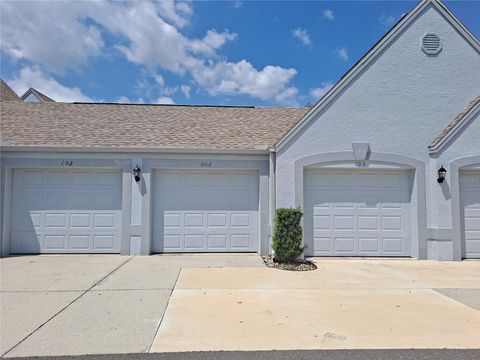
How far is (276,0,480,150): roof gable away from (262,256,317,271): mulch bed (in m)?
3.22

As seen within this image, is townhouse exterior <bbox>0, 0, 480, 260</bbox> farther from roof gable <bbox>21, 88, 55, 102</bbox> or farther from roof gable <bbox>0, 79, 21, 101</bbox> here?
roof gable <bbox>21, 88, 55, 102</bbox>

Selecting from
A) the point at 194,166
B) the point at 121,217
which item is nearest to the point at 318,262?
the point at 194,166

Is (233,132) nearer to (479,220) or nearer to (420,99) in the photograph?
(420,99)

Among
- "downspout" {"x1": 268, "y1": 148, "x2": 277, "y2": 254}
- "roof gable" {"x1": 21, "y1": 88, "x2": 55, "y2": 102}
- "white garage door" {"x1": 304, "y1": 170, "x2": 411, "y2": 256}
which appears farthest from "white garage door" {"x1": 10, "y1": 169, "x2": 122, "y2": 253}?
"roof gable" {"x1": 21, "y1": 88, "x2": 55, "y2": 102}

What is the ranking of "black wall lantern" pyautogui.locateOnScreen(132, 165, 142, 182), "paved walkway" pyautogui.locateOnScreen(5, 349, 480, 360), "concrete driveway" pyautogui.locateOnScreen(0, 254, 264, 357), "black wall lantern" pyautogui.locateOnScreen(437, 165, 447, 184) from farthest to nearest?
"black wall lantern" pyautogui.locateOnScreen(132, 165, 142, 182) < "black wall lantern" pyautogui.locateOnScreen(437, 165, 447, 184) < "concrete driveway" pyautogui.locateOnScreen(0, 254, 264, 357) < "paved walkway" pyautogui.locateOnScreen(5, 349, 480, 360)

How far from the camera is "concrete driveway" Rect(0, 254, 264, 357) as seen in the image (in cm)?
411

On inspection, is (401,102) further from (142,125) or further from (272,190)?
(142,125)

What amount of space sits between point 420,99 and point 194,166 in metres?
7.00

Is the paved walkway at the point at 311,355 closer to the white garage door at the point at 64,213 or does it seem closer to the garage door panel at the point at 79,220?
the white garage door at the point at 64,213

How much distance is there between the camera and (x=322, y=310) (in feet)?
17.4

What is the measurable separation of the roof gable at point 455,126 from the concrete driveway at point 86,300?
604 centimetres

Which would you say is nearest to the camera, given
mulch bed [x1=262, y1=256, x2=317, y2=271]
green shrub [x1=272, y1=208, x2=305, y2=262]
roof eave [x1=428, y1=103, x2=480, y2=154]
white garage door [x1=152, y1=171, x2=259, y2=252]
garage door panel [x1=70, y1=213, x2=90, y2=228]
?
mulch bed [x1=262, y1=256, x2=317, y2=271]

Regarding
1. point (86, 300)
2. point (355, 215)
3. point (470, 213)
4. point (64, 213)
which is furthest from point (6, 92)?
point (470, 213)

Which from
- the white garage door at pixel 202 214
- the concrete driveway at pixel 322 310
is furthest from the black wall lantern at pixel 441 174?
the white garage door at pixel 202 214
